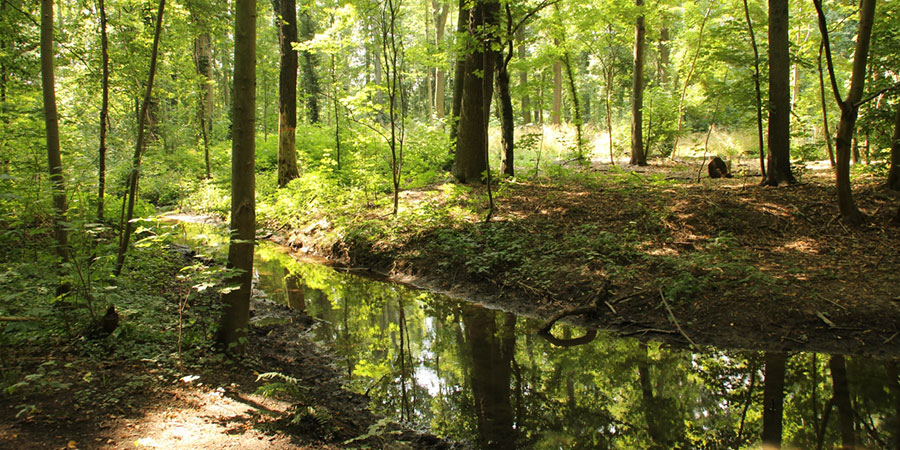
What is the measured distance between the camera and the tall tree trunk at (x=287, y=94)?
12.7m

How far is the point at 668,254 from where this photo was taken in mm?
6719

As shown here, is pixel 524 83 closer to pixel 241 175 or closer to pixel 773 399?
pixel 241 175

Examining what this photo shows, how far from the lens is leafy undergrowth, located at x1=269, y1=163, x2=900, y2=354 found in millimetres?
5230

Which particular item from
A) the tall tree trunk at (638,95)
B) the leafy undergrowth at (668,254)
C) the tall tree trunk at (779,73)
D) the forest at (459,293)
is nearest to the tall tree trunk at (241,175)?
the forest at (459,293)

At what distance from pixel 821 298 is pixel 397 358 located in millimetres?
4781

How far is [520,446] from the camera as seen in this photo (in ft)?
11.4

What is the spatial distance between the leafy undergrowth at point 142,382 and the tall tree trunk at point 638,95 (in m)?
11.7

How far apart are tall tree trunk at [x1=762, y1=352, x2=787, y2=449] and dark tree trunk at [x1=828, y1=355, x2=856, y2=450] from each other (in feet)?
1.24

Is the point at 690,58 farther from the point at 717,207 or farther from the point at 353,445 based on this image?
the point at 353,445

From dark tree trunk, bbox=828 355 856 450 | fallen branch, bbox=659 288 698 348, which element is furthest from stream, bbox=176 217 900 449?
fallen branch, bbox=659 288 698 348

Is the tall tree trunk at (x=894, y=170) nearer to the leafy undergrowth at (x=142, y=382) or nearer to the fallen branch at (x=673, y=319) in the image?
the fallen branch at (x=673, y=319)

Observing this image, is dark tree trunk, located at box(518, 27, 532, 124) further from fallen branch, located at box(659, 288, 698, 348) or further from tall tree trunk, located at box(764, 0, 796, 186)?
fallen branch, located at box(659, 288, 698, 348)

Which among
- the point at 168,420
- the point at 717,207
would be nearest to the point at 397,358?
the point at 168,420

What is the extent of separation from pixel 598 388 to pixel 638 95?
1132 centimetres
